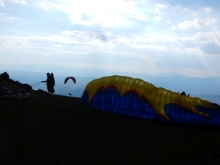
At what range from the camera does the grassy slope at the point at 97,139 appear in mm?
10734

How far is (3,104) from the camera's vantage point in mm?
20375

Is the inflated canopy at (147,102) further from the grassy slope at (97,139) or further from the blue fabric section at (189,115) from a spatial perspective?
the grassy slope at (97,139)

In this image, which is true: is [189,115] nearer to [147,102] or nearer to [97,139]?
[147,102]

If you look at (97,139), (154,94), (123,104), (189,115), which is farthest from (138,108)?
(97,139)

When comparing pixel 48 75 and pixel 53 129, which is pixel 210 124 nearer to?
pixel 53 129

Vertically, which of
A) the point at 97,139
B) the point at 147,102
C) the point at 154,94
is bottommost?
the point at 97,139

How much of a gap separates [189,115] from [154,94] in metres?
2.79

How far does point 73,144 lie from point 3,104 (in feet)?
34.7

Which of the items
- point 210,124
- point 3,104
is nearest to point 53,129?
point 3,104

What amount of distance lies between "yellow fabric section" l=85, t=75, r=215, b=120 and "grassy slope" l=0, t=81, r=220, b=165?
4.26ft

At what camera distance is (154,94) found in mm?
18078

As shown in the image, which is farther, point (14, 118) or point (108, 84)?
point (108, 84)

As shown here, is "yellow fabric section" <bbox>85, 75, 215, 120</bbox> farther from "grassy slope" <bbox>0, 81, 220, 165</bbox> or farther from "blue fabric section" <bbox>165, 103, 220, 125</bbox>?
"grassy slope" <bbox>0, 81, 220, 165</bbox>

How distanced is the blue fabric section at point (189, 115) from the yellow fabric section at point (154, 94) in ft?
0.75
